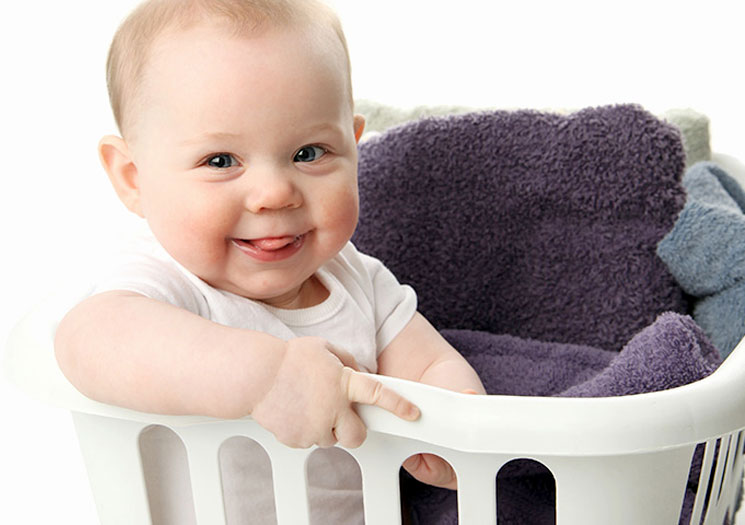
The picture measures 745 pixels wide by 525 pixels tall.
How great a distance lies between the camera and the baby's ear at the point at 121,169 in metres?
0.95

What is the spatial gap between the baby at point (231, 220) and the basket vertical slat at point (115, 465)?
84 mm

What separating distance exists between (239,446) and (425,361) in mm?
252

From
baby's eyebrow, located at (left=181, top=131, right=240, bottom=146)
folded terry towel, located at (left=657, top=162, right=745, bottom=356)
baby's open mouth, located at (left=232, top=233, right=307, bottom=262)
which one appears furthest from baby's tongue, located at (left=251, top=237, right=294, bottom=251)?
folded terry towel, located at (left=657, top=162, right=745, bottom=356)

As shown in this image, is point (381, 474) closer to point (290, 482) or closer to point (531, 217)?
point (290, 482)

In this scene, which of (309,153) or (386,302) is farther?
(386,302)

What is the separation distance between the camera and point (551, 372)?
1168 mm

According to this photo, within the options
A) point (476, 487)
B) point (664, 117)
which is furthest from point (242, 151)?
point (664, 117)

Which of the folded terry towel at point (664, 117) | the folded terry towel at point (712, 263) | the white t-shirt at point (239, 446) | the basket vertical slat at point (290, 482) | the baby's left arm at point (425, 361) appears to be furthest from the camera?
the folded terry towel at point (664, 117)

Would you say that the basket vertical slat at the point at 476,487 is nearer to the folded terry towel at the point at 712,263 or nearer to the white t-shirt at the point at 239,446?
the white t-shirt at the point at 239,446

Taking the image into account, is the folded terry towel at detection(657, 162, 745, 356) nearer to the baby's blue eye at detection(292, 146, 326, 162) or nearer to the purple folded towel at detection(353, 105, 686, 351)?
the purple folded towel at detection(353, 105, 686, 351)

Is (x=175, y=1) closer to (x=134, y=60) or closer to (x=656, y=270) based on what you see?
(x=134, y=60)

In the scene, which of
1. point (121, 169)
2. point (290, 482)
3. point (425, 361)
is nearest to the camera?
point (290, 482)

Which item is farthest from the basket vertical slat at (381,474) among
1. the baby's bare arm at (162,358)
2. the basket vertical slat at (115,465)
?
the basket vertical slat at (115,465)

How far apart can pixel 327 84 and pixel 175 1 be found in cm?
15
